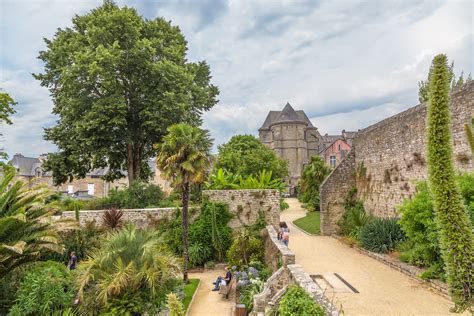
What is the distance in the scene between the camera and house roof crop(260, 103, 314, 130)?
201 ft

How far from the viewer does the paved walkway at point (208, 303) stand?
10.9 meters

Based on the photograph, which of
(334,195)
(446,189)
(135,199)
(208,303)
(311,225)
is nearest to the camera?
(446,189)

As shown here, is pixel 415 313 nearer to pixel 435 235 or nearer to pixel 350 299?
pixel 350 299

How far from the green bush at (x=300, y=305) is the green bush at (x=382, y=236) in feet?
27.5

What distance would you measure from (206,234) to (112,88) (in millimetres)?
10944

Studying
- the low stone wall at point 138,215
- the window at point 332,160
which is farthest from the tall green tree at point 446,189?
the window at point 332,160

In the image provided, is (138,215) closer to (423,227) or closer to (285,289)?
(285,289)

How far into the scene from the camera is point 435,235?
9227mm

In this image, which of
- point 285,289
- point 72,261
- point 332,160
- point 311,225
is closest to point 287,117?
point 332,160

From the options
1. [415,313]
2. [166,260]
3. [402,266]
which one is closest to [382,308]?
[415,313]

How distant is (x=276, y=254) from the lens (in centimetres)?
1156

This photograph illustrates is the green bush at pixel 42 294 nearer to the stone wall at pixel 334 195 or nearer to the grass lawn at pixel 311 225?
the stone wall at pixel 334 195

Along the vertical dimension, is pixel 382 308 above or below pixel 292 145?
below

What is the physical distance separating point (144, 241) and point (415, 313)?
731cm
